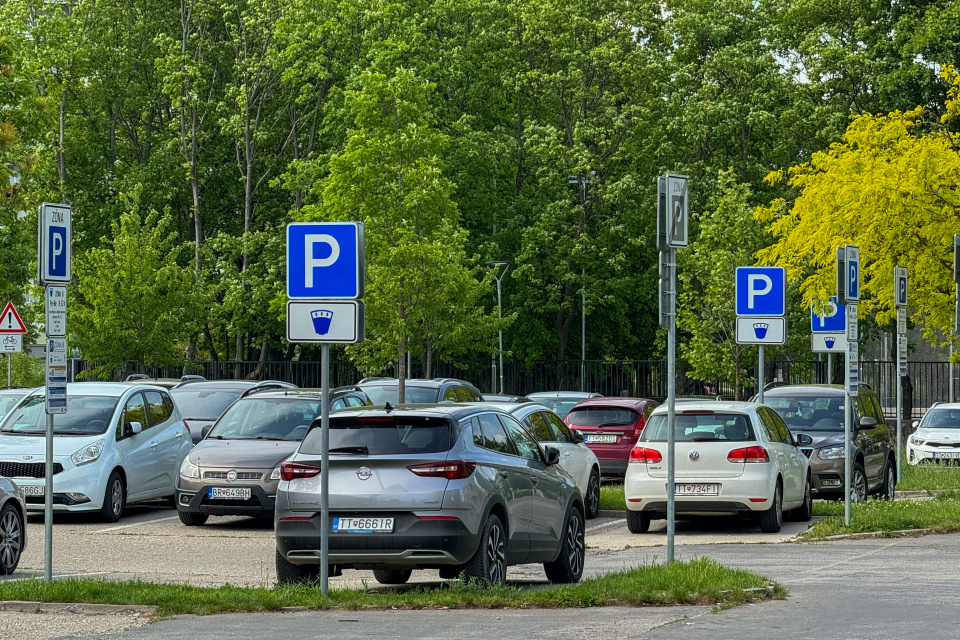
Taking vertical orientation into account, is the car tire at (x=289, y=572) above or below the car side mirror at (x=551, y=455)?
below

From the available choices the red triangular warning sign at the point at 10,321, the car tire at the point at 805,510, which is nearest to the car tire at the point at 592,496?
the car tire at the point at 805,510

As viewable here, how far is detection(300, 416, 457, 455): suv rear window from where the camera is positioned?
37.9 ft

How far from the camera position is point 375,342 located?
129 feet

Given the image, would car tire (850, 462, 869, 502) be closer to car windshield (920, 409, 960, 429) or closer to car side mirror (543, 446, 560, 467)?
car side mirror (543, 446, 560, 467)

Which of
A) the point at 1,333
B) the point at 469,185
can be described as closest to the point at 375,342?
the point at 1,333

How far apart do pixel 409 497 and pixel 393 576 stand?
236 centimetres

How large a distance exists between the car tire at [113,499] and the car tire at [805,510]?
876 centimetres

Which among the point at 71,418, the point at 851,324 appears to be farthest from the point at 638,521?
the point at 71,418

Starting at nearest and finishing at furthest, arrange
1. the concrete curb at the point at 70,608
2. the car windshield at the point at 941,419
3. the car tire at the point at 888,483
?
the concrete curb at the point at 70,608 < the car tire at the point at 888,483 < the car windshield at the point at 941,419

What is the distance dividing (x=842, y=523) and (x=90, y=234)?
140 ft

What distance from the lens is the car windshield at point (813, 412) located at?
22219mm

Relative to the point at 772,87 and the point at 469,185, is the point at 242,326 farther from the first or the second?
the point at 772,87

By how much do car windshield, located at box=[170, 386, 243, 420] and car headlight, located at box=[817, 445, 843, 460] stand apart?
940 cm

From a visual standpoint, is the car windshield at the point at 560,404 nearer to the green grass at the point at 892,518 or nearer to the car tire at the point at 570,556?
the green grass at the point at 892,518
